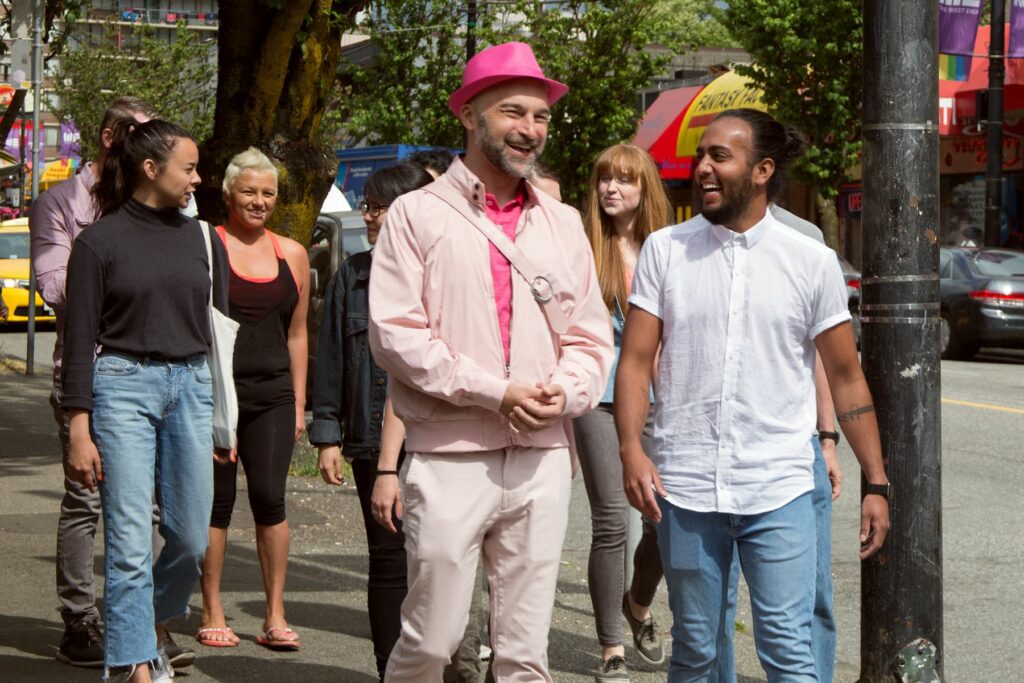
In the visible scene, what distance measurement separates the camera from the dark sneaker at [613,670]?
573cm

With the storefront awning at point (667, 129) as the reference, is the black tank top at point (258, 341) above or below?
below

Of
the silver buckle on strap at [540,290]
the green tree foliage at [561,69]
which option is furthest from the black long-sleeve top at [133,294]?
the green tree foliage at [561,69]

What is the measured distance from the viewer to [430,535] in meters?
4.00

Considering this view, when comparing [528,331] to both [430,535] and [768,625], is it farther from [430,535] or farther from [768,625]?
[768,625]

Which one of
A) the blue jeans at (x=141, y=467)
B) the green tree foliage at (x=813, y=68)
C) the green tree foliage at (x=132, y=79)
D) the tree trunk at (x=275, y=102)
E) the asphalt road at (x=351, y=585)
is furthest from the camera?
the green tree foliage at (x=132, y=79)

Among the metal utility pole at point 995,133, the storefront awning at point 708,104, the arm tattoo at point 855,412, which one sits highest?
the storefront awning at point 708,104

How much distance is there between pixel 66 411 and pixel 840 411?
7.40 ft

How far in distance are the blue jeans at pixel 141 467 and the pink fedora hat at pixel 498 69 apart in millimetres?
1453

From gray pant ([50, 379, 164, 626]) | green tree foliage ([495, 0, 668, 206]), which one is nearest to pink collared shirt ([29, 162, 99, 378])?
gray pant ([50, 379, 164, 626])

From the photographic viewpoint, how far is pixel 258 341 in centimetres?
597

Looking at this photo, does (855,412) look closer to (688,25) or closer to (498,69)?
(498,69)

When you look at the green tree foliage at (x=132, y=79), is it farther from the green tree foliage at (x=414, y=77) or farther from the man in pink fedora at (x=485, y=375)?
the man in pink fedora at (x=485, y=375)

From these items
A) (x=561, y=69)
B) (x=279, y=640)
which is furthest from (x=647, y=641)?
(x=561, y=69)

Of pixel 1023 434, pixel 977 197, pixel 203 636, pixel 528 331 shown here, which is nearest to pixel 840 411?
pixel 528 331
